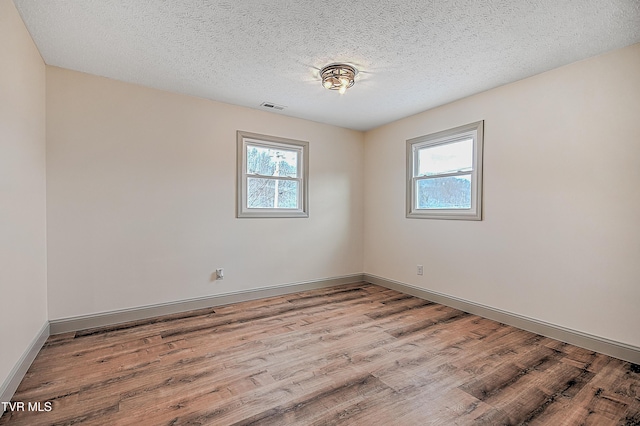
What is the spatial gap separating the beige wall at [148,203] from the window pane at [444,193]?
164 cm

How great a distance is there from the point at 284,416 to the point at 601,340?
8.91 ft

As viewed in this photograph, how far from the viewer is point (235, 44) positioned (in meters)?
2.41

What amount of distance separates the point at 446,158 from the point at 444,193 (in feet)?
1.50

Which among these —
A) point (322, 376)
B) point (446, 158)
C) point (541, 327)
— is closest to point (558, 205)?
point (541, 327)

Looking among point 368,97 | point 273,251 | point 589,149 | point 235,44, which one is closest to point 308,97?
point 368,97

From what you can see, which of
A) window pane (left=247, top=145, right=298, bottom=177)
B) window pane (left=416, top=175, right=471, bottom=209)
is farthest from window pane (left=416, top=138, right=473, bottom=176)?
window pane (left=247, top=145, right=298, bottom=177)

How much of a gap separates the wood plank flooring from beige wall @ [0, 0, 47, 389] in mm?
400

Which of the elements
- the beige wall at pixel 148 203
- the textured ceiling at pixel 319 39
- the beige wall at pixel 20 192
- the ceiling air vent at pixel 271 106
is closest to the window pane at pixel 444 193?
the textured ceiling at pixel 319 39

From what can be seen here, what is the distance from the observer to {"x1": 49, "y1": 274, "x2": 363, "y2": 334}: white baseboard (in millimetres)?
2893

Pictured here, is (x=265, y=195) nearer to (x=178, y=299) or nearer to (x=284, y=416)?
(x=178, y=299)

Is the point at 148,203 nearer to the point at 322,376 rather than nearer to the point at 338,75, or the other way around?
the point at 338,75

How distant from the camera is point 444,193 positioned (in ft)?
12.6

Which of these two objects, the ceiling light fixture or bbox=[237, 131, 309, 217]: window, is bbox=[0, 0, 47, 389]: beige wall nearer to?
bbox=[237, 131, 309, 217]: window

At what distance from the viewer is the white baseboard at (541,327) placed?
7.86 ft
